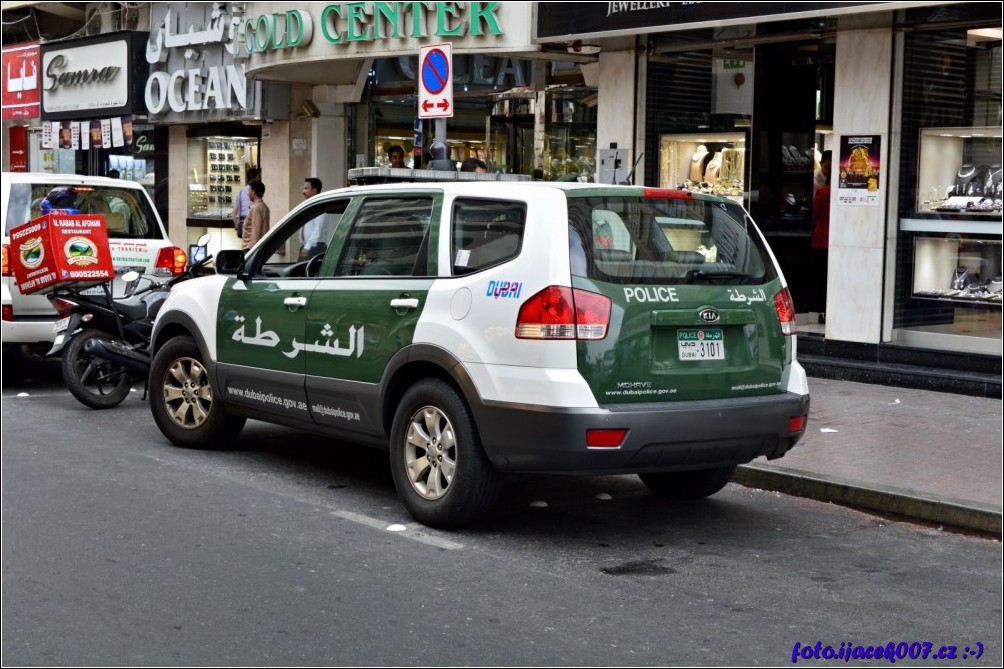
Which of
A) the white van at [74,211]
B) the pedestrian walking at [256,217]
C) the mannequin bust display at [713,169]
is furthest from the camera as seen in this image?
the pedestrian walking at [256,217]

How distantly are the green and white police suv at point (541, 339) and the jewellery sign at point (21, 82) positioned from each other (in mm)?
19422

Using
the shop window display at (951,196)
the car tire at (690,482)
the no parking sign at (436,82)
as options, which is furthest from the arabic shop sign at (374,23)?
the car tire at (690,482)

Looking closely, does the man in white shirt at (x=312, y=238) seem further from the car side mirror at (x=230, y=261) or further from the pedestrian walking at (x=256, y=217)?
the pedestrian walking at (x=256, y=217)

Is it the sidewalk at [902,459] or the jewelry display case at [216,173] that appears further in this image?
the jewelry display case at [216,173]

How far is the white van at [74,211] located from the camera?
11406mm

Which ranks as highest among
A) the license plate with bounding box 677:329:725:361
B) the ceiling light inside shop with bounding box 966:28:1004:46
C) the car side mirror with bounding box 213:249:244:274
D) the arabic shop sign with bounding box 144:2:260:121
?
the arabic shop sign with bounding box 144:2:260:121

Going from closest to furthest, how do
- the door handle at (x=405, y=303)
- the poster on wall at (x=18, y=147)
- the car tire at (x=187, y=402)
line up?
the door handle at (x=405, y=303) → the car tire at (x=187, y=402) → the poster on wall at (x=18, y=147)

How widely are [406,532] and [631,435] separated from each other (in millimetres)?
1285

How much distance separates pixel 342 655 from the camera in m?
4.87

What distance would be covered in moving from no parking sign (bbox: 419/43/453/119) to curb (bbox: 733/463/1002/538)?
4884mm

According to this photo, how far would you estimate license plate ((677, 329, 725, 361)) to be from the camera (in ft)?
21.6

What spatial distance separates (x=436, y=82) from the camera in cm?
1188

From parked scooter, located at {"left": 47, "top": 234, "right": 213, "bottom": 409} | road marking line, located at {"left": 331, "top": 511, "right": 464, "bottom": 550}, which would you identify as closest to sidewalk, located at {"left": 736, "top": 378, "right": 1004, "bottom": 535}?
road marking line, located at {"left": 331, "top": 511, "right": 464, "bottom": 550}

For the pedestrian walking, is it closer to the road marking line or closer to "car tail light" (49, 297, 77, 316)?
"car tail light" (49, 297, 77, 316)
